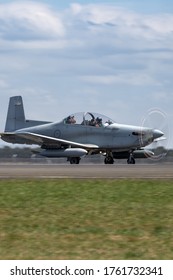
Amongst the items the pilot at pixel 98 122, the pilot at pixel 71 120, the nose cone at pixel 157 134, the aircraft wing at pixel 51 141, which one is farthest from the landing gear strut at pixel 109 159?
the nose cone at pixel 157 134

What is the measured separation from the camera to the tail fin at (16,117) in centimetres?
5969

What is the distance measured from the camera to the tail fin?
5969cm

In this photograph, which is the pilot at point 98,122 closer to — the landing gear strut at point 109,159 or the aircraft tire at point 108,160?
the landing gear strut at point 109,159

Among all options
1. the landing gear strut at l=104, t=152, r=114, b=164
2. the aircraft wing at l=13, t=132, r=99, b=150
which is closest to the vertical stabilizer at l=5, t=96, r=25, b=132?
the aircraft wing at l=13, t=132, r=99, b=150

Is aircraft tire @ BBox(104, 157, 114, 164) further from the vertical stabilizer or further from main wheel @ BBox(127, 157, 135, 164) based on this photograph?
the vertical stabilizer

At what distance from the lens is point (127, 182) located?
23344mm

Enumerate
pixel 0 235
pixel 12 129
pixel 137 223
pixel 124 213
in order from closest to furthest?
1. pixel 0 235
2. pixel 137 223
3. pixel 124 213
4. pixel 12 129

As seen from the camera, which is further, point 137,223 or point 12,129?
point 12,129

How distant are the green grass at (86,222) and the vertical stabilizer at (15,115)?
39155mm
